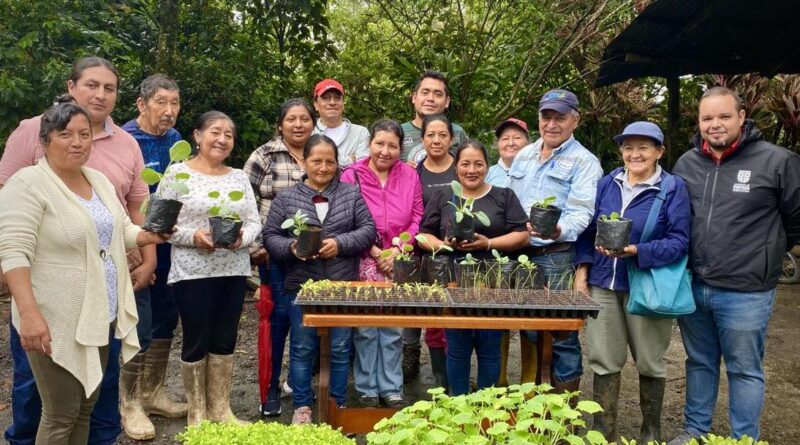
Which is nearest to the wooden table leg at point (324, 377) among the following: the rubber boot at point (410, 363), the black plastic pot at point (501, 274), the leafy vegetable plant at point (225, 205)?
the leafy vegetable plant at point (225, 205)

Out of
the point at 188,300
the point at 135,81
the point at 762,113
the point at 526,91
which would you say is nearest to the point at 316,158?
the point at 188,300

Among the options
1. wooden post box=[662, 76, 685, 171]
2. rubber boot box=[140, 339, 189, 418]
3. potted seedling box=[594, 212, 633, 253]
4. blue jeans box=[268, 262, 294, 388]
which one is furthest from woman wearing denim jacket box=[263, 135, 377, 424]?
wooden post box=[662, 76, 685, 171]

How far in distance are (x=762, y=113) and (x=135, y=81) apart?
769 centimetres

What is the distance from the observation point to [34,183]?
2.60m

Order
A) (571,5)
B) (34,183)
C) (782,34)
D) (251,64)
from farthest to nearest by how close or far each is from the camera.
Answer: (571,5)
(251,64)
(782,34)
(34,183)

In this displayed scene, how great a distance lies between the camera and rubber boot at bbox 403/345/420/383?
488 cm

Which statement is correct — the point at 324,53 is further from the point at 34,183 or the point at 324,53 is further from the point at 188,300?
the point at 34,183

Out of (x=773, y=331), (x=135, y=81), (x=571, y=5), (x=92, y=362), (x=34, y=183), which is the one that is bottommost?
(x=773, y=331)

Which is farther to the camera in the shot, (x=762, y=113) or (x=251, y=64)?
(x=762, y=113)

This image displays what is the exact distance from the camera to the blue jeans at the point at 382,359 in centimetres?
409

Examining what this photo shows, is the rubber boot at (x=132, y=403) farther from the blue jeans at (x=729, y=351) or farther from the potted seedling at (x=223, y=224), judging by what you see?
the blue jeans at (x=729, y=351)

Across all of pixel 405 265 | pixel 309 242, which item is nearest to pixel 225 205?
pixel 309 242

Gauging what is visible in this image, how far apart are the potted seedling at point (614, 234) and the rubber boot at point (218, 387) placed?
2.17 m

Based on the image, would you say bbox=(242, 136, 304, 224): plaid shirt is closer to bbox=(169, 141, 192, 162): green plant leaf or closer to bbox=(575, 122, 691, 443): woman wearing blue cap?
bbox=(169, 141, 192, 162): green plant leaf
